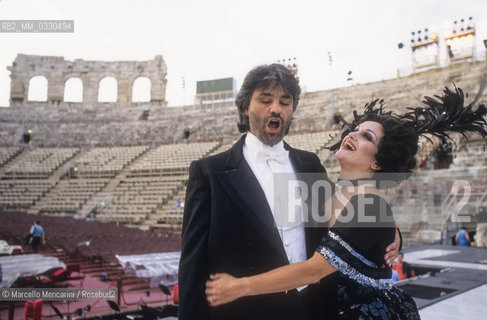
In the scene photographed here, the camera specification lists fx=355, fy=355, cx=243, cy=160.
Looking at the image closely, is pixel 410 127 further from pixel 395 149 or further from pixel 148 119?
→ pixel 148 119

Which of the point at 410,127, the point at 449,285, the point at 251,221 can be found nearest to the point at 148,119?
the point at 449,285

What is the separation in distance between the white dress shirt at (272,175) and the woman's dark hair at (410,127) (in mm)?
530

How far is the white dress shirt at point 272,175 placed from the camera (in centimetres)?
152

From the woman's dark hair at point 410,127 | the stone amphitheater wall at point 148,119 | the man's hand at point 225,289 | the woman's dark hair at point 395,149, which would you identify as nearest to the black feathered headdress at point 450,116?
the woman's dark hair at point 410,127

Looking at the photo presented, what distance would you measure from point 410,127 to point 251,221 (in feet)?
3.48

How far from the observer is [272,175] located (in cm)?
156

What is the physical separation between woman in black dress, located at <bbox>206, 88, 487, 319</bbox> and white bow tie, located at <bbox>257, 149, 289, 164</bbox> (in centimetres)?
34

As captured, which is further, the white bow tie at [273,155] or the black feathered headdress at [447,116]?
the black feathered headdress at [447,116]

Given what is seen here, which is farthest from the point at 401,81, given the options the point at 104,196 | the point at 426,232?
the point at 104,196

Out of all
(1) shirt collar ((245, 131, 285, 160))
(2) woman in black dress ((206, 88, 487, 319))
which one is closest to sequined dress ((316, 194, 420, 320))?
(2) woman in black dress ((206, 88, 487, 319))

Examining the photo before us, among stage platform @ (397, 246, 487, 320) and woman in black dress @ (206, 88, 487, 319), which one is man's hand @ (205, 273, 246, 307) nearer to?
woman in black dress @ (206, 88, 487, 319)

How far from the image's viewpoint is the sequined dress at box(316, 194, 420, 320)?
4.87 ft

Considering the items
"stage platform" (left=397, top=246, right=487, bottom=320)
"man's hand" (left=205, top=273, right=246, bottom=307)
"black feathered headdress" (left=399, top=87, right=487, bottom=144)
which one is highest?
"black feathered headdress" (left=399, top=87, right=487, bottom=144)

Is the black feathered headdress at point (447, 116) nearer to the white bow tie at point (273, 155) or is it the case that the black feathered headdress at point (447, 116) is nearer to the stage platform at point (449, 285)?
the white bow tie at point (273, 155)
